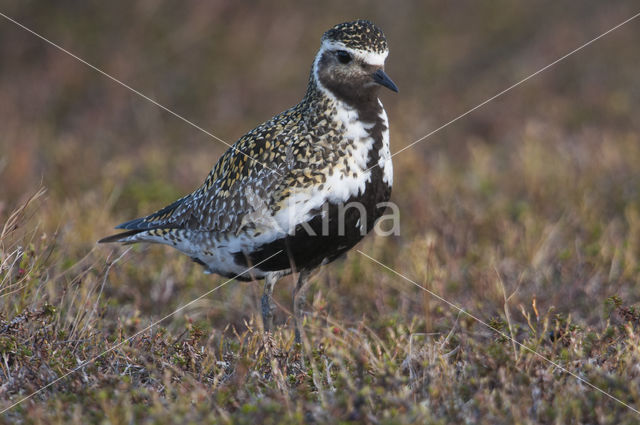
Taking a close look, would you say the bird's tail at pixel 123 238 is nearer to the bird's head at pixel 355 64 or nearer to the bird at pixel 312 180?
the bird at pixel 312 180

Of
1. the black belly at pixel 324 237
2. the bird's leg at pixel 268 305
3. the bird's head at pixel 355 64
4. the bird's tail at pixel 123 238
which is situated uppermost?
the bird's head at pixel 355 64

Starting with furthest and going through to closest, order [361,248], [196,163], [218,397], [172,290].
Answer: [196,163] → [361,248] → [172,290] → [218,397]

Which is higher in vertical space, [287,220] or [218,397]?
[287,220]

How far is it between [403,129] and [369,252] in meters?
4.22

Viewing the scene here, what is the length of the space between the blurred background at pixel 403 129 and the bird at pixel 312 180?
1.14 ft

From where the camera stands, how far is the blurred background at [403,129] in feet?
19.6

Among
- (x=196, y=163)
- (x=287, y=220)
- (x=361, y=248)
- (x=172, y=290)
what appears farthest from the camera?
(x=196, y=163)

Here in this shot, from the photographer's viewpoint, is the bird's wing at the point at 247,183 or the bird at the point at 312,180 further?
the bird's wing at the point at 247,183

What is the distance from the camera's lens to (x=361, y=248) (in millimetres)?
6668

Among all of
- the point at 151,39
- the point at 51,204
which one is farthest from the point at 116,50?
the point at 51,204

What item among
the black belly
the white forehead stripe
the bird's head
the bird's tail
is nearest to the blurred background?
the black belly

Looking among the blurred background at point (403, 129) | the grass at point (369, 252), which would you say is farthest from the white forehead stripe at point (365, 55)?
the grass at point (369, 252)

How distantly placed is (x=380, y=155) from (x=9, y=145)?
253 inches

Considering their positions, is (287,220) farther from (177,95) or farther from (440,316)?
(177,95)
